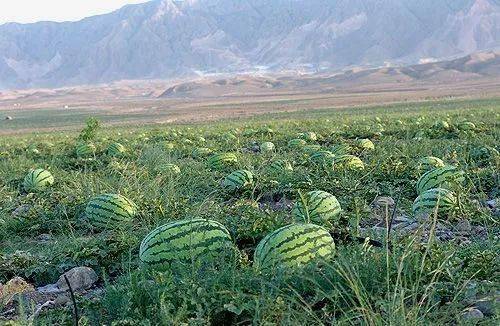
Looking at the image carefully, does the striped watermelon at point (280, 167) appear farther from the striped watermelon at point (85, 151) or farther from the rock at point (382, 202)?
the striped watermelon at point (85, 151)

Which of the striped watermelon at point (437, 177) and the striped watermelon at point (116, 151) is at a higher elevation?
the striped watermelon at point (437, 177)

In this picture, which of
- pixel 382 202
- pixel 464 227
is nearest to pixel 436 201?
pixel 464 227

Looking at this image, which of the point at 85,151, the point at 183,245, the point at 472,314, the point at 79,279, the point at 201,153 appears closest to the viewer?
the point at 472,314

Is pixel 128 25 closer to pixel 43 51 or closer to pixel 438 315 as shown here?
pixel 43 51

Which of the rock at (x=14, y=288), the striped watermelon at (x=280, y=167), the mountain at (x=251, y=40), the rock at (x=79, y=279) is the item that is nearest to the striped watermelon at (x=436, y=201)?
the striped watermelon at (x=280, y=167)

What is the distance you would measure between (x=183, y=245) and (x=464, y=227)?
1969mm

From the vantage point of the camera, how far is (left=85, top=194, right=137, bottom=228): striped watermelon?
15.4 ft

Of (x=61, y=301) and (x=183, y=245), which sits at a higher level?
(x=183, y=245)

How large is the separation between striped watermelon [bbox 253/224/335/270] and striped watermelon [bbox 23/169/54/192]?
4.25 metres

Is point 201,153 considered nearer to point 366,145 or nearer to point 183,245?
point 366,145

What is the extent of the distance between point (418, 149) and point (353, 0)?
5958 inches

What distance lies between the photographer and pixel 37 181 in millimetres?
6836

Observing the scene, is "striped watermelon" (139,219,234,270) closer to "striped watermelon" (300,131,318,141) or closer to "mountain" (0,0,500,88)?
"striped watermelon" (300,131,318,141)

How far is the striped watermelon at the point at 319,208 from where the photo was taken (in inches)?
162
